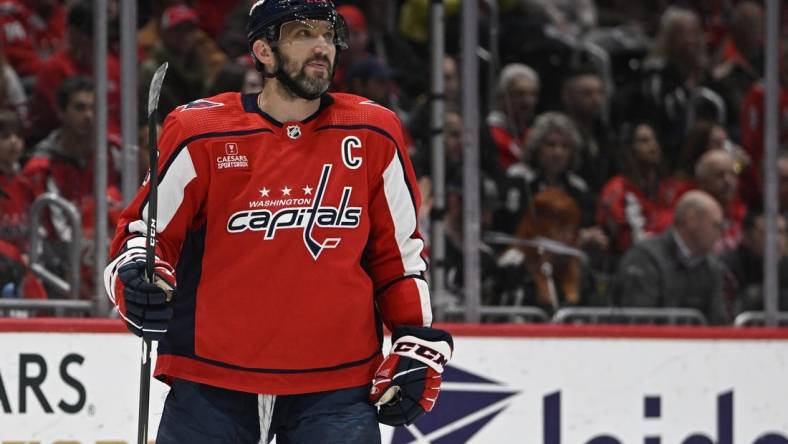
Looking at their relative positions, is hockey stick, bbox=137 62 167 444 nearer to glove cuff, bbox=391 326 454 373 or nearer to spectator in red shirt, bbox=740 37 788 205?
glove cuff, bbox=391 326 454 373

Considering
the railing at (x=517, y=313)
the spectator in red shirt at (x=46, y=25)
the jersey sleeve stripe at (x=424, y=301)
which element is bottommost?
the railing at (x=517, y=313)

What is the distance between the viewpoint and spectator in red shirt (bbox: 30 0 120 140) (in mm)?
4426

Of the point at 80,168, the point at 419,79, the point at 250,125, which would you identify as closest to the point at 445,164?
the point at 419,79

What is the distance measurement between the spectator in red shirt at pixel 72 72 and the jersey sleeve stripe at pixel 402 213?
171 cm

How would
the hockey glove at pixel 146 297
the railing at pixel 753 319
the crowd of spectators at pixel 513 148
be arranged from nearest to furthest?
1. the hockey glove at pixel 146 297
2. the crowd of spectators at pixel 513 148
3. the railing at pixel 753 319

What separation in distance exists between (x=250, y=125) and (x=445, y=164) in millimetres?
1903

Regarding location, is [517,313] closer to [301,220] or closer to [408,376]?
[408,376]

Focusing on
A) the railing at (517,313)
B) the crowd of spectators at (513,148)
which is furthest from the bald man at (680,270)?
the railing at (517,313)

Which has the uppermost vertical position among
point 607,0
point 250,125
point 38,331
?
point 607,0

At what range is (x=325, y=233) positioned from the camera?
9.33 feet

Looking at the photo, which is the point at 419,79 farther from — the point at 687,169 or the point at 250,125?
the point at 250,125

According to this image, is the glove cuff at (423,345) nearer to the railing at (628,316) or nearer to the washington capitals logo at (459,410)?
the washington capitals logo at (459,410)

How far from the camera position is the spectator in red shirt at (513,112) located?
16.8 feet

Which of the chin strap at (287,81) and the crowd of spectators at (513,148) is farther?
the crowd of spectators at (513,148)
